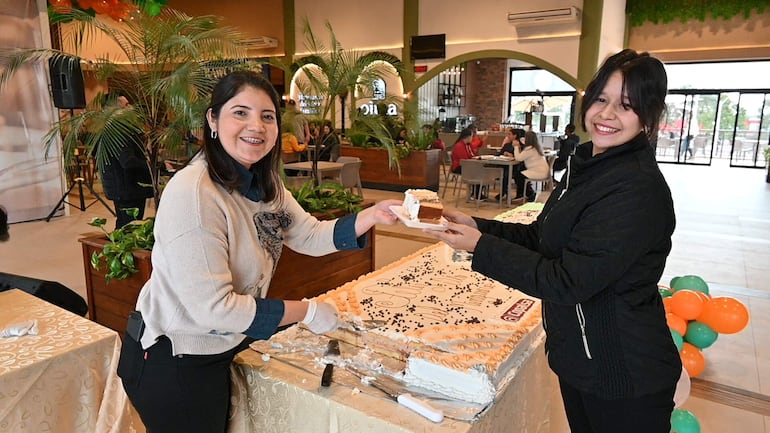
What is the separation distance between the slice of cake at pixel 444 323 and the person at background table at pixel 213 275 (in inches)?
10.8

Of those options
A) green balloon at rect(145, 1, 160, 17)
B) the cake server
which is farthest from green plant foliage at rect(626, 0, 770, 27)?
the cake server

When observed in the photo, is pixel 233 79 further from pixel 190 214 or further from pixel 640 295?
pixel 640 295

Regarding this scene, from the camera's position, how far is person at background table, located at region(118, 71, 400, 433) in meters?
1.24

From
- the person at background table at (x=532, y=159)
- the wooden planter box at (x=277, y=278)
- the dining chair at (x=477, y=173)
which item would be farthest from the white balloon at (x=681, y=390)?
the person at background table at (x=532, y=159)

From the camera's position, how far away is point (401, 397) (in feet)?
4.35

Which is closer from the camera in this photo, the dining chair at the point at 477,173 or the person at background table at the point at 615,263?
the person at background table at the point at 615,263

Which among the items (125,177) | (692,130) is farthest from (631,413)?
(692,130)

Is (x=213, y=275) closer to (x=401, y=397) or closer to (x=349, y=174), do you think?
(x=401, y=397)

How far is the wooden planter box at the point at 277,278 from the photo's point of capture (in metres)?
3.18

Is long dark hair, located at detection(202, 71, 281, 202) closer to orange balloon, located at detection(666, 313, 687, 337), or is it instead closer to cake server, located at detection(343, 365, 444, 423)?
cake server, located at detection(343, 365, 444, 423)

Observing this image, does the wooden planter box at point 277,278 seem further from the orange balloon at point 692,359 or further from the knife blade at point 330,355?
the orange balloon at point 692,359

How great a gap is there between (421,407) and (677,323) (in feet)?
7.66

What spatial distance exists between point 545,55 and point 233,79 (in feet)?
34.9

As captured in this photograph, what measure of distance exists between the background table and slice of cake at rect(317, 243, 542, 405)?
31.3 inches
